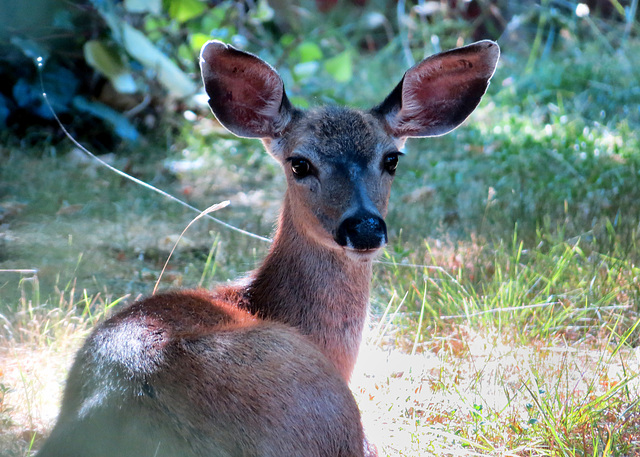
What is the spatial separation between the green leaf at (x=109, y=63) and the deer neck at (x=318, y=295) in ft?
Result: 9.40

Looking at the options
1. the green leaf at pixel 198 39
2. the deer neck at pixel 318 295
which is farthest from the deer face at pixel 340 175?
the green leaf at pixel 198 39

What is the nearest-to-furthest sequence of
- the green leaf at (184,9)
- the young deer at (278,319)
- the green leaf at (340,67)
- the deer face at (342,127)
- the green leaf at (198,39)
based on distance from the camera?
the young deer at (278,319), the deer face at (342,127), the green leaf at (184,9), the green leaf at (198,39), the green leaf at (340,67)

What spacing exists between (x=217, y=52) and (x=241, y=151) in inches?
128

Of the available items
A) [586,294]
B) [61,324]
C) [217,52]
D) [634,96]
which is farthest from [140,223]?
[634,96]

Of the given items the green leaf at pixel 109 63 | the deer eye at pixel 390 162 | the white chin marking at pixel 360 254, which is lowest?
the green leaf at pixel 109 63

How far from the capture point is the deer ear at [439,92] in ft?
10.9

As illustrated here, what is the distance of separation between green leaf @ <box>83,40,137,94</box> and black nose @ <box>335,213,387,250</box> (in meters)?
3.33

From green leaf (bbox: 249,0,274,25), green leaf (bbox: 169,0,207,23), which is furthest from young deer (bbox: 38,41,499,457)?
green leaf (bbox: 249,0,274,25)

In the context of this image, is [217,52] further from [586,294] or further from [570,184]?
[570,184]

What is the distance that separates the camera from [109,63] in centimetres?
562

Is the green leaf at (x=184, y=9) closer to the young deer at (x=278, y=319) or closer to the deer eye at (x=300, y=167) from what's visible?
the young deer at (x=278, y=319)

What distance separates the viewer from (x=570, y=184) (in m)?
5.34

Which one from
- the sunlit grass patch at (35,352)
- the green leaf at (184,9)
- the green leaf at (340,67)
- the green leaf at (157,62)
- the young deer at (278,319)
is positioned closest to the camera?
the young deer at (278,319)

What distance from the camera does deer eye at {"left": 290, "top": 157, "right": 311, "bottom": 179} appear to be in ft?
10.2
